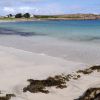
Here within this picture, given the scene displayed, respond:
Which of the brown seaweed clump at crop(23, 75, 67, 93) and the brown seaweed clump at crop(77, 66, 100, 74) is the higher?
the brown seaweed clump at crop(23, 75, 67, 93)

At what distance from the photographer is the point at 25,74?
1298 cm

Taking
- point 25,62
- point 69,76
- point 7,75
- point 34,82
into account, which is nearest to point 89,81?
point 69,76

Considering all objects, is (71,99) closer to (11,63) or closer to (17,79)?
(17,79)

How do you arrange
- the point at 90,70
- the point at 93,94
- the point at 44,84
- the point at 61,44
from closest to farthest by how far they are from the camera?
the point at 93,94, the point at 44,84, the point at 90,70, the point at 61,44

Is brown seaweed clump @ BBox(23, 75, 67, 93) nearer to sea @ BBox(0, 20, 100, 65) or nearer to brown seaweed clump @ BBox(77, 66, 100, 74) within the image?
brown seaweed clump @ BBox(77, 66, 100, 74)

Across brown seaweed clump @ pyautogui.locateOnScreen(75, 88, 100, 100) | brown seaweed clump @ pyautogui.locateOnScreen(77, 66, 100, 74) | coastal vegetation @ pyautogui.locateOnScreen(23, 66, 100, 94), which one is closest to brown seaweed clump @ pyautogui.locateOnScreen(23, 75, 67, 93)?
coastal vegetation @ pyautogui.locateOnScreen(23, 66, 100, 94)

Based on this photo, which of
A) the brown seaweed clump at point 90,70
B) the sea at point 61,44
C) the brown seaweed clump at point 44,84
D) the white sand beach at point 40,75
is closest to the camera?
the white sand beach at point 40,75

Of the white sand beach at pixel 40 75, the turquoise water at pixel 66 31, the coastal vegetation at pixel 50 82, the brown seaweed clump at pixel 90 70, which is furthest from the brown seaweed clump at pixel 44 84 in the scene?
the turquoise water at pixel 66 31

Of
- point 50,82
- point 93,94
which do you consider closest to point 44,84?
point 50,82

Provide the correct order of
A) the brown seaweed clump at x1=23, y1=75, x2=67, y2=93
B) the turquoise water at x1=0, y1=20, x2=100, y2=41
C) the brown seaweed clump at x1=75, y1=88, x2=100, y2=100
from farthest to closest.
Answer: the turquoise water at x1=0, y1=20, x2=100, y2=41, the brown seaweed clump at x1=23, y1=75, x2=67, y2=93, the brown seaweed clump at x1=75, y1=88, x2=100, y2=100

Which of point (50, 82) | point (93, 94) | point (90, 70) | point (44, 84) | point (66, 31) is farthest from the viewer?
point (66, 31)

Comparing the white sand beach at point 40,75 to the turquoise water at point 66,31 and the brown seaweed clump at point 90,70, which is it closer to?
the brown seaweed clump at point 90,70

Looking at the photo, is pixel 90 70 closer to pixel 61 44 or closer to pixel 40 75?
pixel 40 75

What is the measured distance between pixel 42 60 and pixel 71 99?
7.31m
